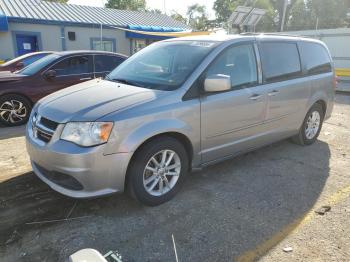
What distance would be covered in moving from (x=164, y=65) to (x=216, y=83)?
804 millimetres

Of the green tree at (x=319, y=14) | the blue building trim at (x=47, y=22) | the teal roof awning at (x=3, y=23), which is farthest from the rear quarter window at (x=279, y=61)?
the green tree at (x=319, y=14)

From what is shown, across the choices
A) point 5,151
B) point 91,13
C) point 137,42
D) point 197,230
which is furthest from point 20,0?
point 197,230

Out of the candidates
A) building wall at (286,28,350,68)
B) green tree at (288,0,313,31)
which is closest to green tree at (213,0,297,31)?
green tree at (288,0,313,31)

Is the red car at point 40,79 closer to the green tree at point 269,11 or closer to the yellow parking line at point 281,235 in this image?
the yellow parking line at point 281,235

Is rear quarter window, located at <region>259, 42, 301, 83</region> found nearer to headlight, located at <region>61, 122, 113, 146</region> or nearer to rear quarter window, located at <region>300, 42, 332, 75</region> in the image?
rear quarter window, located at <region>300, 42, 332, 75</region>

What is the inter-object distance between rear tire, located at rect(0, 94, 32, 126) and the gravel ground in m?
2.44

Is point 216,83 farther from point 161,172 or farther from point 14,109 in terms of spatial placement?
point 14,109

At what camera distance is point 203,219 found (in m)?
3.39

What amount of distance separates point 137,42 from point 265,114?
17.5 m

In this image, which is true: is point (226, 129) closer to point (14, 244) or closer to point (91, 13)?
point (14, 244)

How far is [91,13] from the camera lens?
20484mm

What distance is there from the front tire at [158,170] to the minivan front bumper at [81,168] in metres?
0.14

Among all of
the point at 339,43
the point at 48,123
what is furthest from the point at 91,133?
the point at 339,43

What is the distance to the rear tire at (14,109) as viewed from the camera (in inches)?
266
